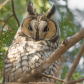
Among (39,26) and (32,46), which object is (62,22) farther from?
(32,46)

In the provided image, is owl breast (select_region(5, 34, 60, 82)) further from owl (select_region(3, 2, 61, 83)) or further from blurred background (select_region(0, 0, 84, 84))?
blurred background (select_region(0, 0, 84, 84))

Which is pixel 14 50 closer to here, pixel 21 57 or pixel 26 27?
pixel 21 57

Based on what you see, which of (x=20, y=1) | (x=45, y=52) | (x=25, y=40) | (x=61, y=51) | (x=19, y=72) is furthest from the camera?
(x=20, y=1)

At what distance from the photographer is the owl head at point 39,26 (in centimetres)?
187

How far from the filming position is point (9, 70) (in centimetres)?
171

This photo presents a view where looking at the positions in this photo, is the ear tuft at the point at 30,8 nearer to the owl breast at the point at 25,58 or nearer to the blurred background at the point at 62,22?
the blurred background at the point at 62,22

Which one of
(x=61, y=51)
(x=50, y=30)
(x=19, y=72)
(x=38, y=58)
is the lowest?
(x=19, y=72)

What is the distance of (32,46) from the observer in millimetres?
1818

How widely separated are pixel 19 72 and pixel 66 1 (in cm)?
81

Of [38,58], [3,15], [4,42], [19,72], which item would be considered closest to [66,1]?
[38,58]

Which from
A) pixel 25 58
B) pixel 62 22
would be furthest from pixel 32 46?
pixel 62 22

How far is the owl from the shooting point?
1672mm

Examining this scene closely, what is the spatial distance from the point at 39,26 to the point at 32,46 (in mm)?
222

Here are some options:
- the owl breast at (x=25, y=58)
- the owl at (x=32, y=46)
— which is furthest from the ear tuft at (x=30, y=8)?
the owl breast at (x=25, y=58)
